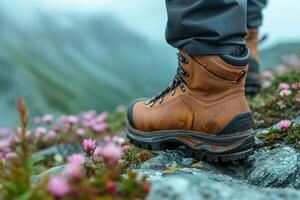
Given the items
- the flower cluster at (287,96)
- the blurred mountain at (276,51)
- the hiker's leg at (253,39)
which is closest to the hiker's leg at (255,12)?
the hiker's leg at (253,39)

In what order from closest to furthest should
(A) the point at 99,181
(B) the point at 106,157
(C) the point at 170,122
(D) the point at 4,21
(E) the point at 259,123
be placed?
(A) the point at 99,181, (B) the point at 106,157, (C) the point at 170,122, (E) the point at 259,123, (D) the point at 4,21

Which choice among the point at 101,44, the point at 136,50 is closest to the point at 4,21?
the point at 101,44

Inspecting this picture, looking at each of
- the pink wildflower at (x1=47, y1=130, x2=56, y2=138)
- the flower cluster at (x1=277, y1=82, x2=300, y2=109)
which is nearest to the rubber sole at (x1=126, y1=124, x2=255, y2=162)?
the flower cluster at (x1=277, y1=82, x2=300, y2=109)

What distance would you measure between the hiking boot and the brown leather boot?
3296 mm

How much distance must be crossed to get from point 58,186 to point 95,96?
1936cm

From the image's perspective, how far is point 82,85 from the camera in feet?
73.3

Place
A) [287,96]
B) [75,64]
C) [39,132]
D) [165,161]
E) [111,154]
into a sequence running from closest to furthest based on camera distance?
[111,154]
[165,161]
[287,96]
[39,132]
[75,64]

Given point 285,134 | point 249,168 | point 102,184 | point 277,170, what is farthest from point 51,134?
point 102,184

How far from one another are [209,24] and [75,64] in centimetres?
2201

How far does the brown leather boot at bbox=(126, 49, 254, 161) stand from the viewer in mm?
3586

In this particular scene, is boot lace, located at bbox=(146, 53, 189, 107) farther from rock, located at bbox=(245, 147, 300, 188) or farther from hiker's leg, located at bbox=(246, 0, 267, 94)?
hiker's leg, located at bbox=(246, 0, 267, 94)

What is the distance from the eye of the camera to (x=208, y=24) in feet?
11.2

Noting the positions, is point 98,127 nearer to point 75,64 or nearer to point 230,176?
point 230,176

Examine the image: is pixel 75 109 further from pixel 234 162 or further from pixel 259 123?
pixel 234 162
